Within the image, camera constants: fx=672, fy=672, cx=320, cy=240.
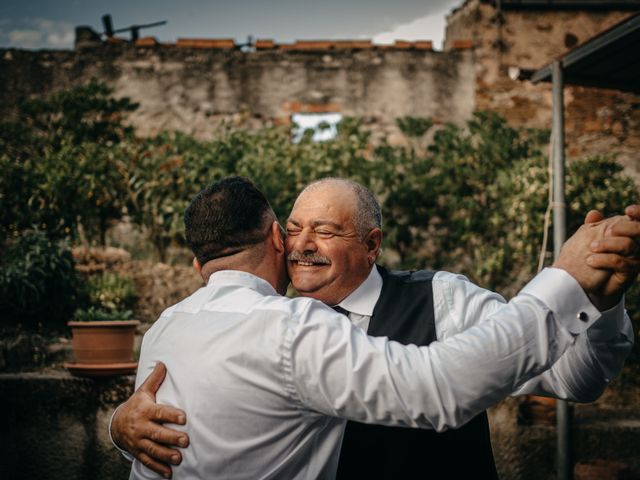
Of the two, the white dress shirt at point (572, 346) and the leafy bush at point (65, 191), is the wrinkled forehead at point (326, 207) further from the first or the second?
the leafy bush at point (65, 191)

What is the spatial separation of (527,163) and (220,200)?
608cm

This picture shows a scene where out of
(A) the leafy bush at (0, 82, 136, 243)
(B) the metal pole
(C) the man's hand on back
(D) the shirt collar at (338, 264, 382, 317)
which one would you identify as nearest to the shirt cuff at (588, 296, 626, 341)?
(D) the shirt collar at (338, 264, 382, 317)

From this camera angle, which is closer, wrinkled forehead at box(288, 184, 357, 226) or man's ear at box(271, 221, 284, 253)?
man's ear at box(271, 221, 284, 253)

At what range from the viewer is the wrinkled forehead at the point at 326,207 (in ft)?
7.97

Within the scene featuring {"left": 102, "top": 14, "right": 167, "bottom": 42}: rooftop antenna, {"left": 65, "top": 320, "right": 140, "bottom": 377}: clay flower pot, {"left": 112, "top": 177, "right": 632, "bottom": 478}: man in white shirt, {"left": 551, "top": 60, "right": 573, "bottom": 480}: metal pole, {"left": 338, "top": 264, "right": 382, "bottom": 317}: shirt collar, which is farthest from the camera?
{"left": 102, "top": 14, "right": 167, "bottom": 42}: rooftop antenna

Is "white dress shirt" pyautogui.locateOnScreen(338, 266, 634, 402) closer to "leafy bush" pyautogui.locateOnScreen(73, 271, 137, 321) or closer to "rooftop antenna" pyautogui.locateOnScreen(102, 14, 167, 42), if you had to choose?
"leafy bush" pyautogui.locateOnScreen(73, 271, 137, 321)

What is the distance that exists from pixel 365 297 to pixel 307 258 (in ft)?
0.81

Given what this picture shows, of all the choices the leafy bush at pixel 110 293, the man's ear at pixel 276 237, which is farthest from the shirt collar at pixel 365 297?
the leafy bush at pixel 110 293

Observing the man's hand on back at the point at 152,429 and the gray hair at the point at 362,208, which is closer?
the man's hand on back at the point at 152,429

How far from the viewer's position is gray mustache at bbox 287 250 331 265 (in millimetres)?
2352

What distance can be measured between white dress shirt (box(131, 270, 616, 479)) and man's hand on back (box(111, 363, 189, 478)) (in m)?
0.02

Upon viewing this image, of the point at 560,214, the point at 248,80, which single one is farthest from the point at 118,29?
the point at 560,214

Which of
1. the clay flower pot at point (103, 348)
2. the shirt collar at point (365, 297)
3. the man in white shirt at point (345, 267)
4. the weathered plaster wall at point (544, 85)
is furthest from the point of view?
the weathered plaster wall at point (544, 85)

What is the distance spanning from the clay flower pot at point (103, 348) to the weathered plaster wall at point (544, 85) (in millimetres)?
6826
